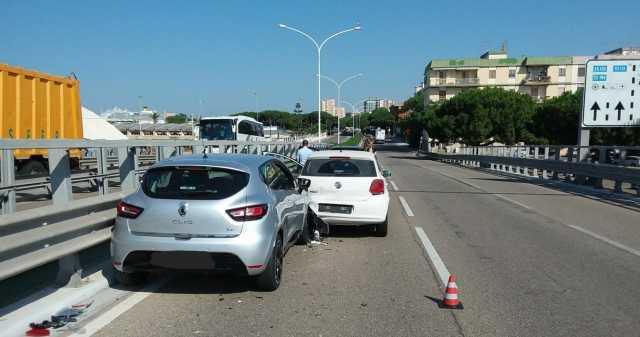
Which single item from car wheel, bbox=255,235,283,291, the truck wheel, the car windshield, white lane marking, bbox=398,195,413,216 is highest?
the car windshield

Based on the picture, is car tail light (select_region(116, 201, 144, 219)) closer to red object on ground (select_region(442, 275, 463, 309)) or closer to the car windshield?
red object on ground (select_region(442, 275, 463, 309))

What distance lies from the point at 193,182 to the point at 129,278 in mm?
1275

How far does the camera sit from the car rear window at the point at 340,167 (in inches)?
362

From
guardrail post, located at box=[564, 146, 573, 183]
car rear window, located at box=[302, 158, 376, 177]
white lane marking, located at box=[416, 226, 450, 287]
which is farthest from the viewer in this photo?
guardrail post, located at box=[564, 146, 573, 183]

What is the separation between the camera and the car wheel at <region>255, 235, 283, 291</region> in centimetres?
555

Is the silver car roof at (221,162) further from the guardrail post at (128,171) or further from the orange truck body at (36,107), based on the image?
the orange truck body at (36,107)

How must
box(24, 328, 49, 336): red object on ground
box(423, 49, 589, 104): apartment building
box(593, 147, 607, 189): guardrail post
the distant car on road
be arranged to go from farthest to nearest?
box(423, 49, 589, 104): apartment building → the distant car on road → box(593, 147, 607, 189): guardrail post → box(24, 328, 49, 336): red object on ground

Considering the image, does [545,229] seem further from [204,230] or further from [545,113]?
[545,113]

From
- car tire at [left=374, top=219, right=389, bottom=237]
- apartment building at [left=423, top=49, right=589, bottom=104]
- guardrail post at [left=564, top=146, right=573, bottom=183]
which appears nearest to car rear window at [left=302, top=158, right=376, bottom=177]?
car tire at [left=374, top=219, right=389, bottom=237]

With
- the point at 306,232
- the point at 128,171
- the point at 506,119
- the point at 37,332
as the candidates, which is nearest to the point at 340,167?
the point at 306,232

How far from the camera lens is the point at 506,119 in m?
57.9

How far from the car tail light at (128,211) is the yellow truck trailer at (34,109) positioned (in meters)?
10.9

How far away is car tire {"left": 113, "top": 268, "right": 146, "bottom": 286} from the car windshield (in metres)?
28.2

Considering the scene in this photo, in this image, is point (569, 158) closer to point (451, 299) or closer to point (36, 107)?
point (451, 299)
